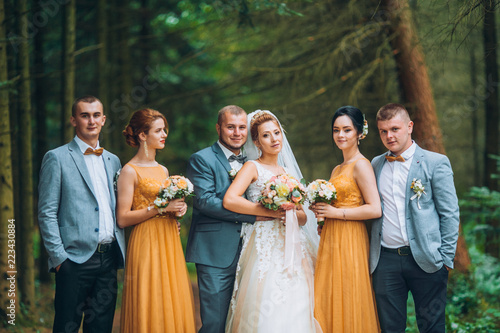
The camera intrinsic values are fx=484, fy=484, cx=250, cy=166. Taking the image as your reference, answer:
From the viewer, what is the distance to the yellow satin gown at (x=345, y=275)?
4.43m

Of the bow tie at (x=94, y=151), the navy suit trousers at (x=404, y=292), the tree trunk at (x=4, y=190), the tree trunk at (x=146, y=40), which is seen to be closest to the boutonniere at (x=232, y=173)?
the bow tie at (x=94, y=151)

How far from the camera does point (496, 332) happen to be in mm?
6410

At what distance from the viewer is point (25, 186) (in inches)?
291

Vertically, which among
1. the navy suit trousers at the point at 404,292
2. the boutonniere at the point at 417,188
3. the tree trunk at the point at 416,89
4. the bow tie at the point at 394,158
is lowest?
the navy suit trousers at the point at 404,292

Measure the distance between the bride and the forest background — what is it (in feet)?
3.14

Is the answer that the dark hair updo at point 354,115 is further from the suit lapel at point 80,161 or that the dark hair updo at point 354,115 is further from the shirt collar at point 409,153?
the suit lapel at point 80,161

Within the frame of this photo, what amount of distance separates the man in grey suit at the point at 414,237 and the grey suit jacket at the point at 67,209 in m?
2.66

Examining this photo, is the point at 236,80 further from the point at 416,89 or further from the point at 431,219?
the point at 431,219

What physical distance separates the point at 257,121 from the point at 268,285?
1632mm

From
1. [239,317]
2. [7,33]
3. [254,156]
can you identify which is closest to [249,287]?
[239,317]

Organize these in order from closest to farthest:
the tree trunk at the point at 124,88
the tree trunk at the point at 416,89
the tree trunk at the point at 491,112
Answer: the tree trunk at the point at 416,89 < the tree trunk at the point at 124,88 < the tree trunk at the point at 491,112

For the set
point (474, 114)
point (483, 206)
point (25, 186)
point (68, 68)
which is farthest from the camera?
point (474, 114)

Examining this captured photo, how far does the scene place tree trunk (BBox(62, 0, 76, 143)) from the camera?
751 centimetres

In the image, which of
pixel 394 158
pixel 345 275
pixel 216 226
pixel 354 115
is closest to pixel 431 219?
pixel 394 158
